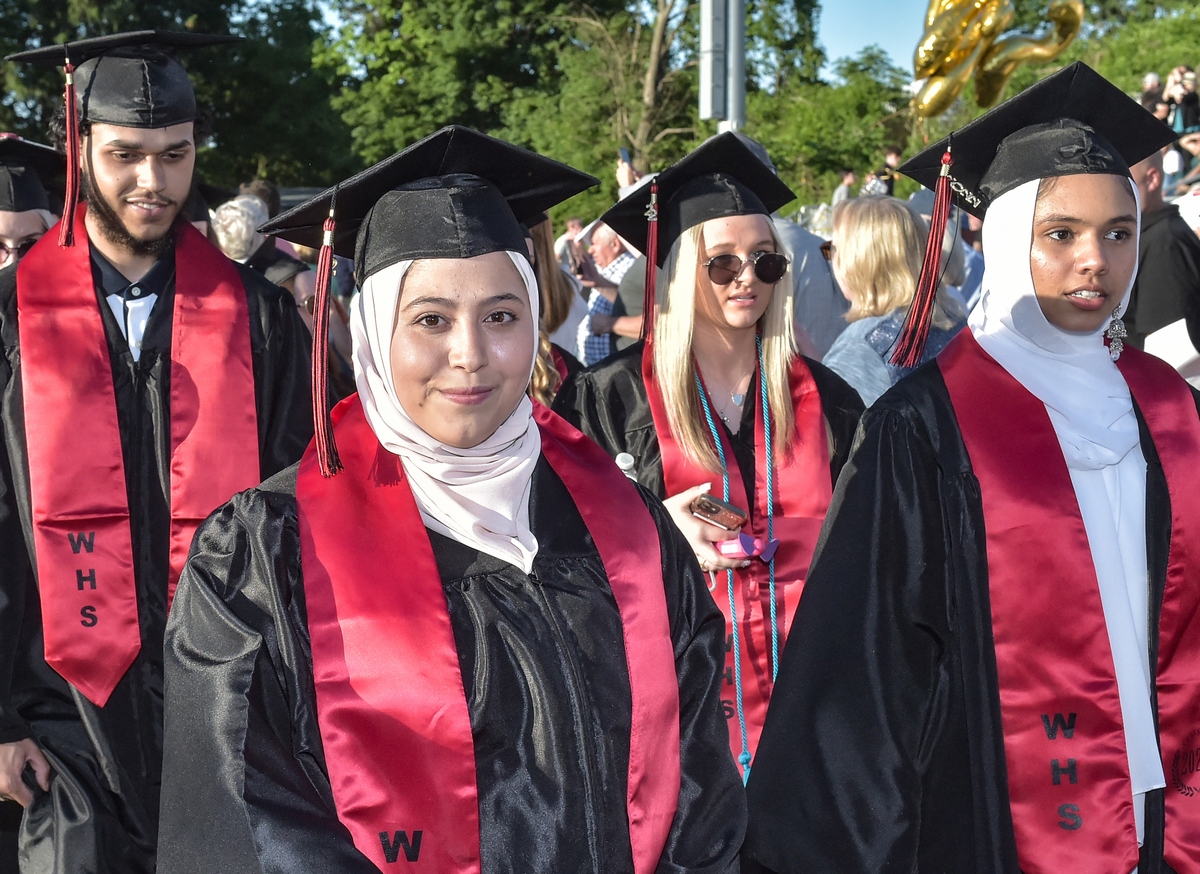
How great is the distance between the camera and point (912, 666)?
2508 mm

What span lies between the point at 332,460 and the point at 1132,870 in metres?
1.75

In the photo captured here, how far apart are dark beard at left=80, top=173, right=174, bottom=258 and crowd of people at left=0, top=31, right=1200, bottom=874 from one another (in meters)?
0.01

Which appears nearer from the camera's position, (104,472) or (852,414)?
(104,472)

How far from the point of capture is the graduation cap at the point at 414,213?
215 cm

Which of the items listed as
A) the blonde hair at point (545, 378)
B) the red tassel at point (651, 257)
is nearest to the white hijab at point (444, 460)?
the red tassel at point (651, 257)

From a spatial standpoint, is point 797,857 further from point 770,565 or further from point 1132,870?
point 770,565

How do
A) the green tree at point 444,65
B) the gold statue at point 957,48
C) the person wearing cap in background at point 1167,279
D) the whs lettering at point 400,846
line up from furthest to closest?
1. the green tree at point 444,65
2. the gold statue at point 957,48
3. the person wearing cap in background at point 1167,279
4. the whs lettering at point 400,846

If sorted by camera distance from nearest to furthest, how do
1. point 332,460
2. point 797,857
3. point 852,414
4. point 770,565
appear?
point 332,460, point 797,857, point 770,565, point 852,414

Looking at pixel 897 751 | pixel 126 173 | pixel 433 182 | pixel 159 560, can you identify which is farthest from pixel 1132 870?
pixel 126 173

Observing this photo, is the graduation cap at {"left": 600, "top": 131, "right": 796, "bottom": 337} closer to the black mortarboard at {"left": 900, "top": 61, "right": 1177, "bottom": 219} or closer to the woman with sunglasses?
the woman with sunglasses

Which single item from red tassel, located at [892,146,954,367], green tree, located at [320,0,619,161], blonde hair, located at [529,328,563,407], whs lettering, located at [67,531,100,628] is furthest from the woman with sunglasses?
green tree, located at [320,0,619,161]

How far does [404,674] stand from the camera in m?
1.99

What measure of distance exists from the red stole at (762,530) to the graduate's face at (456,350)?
1535mm

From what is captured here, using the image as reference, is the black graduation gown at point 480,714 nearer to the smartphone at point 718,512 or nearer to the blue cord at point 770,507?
the smartphone at point 718,512
